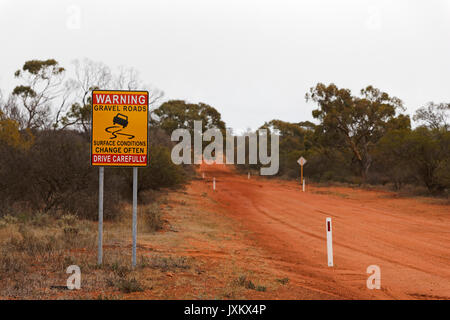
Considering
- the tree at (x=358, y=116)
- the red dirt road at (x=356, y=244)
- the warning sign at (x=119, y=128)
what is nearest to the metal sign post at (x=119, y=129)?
the warning sign at (x=119, y=128)

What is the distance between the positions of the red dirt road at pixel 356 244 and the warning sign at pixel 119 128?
12.5 feet

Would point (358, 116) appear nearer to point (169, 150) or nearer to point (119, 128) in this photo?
point (169, 150)

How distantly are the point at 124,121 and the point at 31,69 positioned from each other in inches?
1158

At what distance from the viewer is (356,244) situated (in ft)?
39.0

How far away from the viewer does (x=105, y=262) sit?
8.50m

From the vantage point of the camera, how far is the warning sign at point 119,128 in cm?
845

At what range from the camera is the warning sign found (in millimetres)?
8445

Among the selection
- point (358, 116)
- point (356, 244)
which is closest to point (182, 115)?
point (358, 116)

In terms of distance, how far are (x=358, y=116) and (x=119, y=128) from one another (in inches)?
1426

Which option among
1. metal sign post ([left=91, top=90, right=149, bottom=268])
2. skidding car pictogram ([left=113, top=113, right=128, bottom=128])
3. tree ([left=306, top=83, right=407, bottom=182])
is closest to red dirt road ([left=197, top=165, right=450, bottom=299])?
metal sign post ([left=91, top=90, right=149, bottom=268])

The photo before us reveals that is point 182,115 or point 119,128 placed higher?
point 182,115

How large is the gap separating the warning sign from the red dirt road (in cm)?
381
